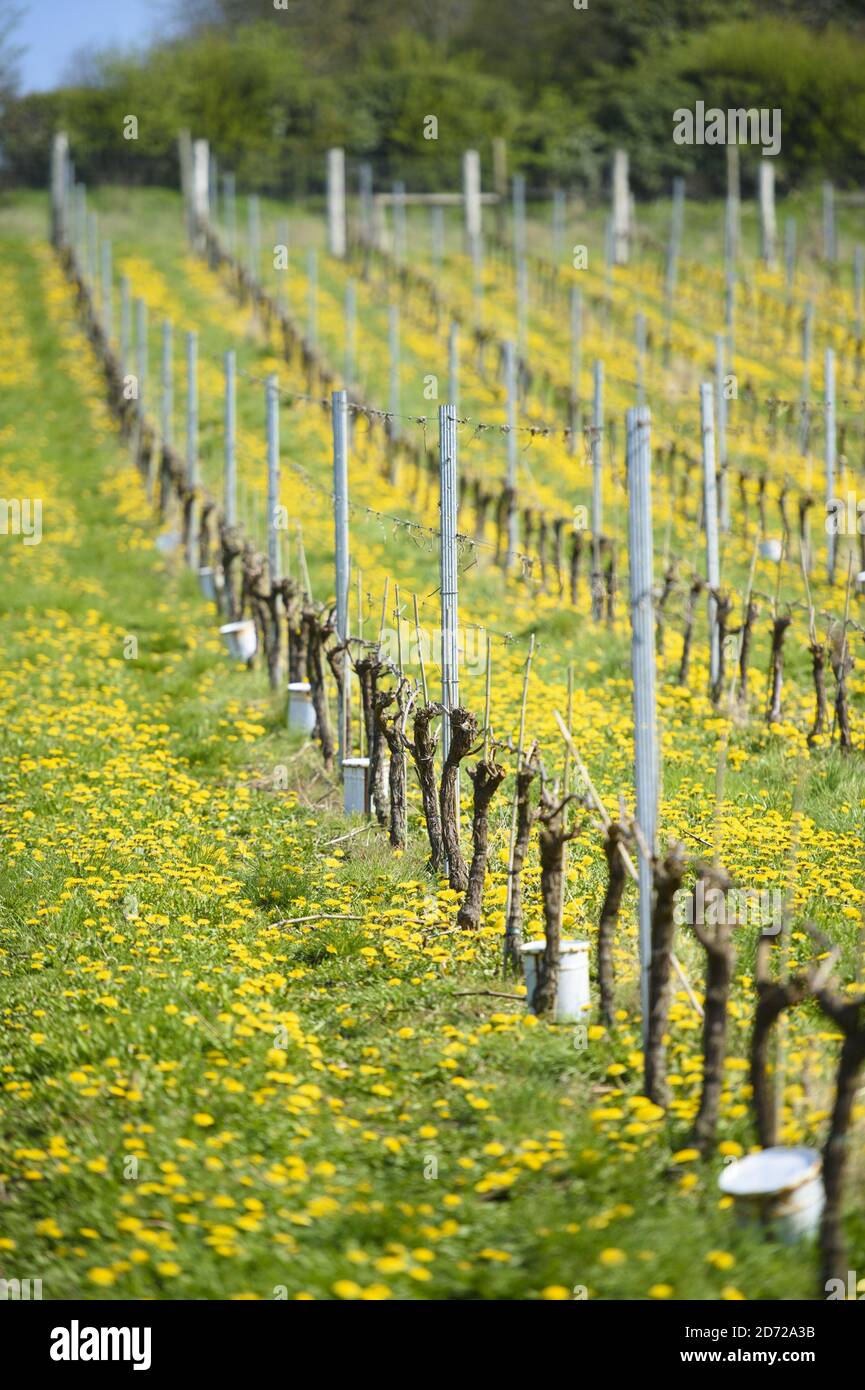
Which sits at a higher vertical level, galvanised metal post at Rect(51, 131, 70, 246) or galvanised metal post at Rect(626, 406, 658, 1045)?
galvanised metal post at Rect(51, 131, 70, 246)

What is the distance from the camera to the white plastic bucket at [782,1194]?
4.24 m

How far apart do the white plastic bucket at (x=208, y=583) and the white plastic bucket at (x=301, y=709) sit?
170 inches

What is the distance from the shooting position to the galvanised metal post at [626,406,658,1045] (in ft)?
17.5

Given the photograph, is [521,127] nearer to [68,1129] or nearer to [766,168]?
[766,168]

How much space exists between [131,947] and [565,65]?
45.2 m

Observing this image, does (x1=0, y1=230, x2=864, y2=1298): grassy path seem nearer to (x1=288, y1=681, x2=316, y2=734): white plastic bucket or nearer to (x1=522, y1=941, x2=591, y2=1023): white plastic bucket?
(x1=522, y1=941, x2=591, y2=1023): white plastic bucket

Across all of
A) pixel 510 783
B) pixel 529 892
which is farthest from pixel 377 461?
pixel 529 892

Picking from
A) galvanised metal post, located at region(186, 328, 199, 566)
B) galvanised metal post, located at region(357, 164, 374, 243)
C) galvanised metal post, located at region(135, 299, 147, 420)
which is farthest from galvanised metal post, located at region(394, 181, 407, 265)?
galvanised metal post, located at region(186, 328, 199, 566)

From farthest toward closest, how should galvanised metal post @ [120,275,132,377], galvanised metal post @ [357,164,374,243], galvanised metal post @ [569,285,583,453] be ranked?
1. galvanised metal post @ [357,164,374,243]
2. galvanised metal post @ [120,275,132,377]
3. galvanised metal post @ [569,285,583,453]

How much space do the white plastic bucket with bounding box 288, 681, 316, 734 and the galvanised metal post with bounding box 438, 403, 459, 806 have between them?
2.77 meters

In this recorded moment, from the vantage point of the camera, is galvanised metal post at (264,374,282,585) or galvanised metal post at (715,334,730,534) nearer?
galvanised metal post at (264,374,282,585)

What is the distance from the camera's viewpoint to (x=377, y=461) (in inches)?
772

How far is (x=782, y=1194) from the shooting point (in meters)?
4.23
